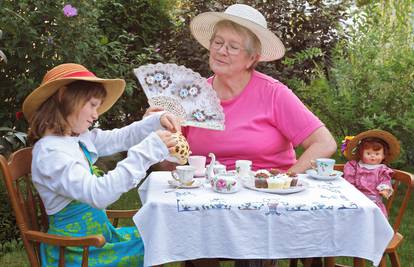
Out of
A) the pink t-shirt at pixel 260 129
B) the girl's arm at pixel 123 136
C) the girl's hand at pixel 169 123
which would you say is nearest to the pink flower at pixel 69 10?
the pink t-shirt at pixel 260 129

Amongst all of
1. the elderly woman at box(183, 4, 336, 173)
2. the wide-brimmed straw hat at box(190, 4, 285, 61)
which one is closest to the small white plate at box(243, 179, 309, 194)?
the elderly woman at box(183, 4, 336, 173)

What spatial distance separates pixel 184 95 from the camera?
3451 mm

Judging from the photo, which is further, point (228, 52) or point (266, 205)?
point (228, 52)

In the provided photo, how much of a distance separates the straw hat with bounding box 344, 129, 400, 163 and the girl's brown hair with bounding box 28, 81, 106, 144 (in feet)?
4.83

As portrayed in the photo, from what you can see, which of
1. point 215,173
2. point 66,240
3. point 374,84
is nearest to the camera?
point 66,240

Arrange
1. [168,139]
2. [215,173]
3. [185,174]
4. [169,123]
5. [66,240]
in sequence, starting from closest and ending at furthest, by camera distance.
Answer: [66,240]
[168,139]
[185,174]
[215,173]
[169,123]

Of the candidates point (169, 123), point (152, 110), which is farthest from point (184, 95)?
point (169, 123)

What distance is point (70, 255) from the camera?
2822 mm

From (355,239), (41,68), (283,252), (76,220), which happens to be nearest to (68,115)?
(76,220)

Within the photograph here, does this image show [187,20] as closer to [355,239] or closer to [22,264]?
[22,264]

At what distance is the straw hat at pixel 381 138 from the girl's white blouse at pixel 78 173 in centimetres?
129

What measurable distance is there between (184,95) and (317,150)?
0.76 metres

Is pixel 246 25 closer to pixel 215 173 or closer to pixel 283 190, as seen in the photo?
pixel 215 173

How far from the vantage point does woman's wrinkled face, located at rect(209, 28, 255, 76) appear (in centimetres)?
360
